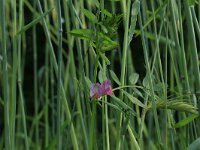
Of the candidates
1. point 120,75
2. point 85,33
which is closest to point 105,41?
point 85,33

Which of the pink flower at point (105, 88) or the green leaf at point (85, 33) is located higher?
the green leaf at point (85, 33)

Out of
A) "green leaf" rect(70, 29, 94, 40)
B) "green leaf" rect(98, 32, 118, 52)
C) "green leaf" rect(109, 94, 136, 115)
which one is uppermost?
"green leaf" rect(70, 29, 94, 40)

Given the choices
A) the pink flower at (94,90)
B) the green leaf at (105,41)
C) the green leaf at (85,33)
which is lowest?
the pink flower at (94,90)

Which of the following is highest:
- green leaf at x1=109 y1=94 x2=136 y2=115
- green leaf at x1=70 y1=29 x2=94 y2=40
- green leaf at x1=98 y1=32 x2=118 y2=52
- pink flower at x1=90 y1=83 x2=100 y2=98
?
green leaf at x1=70 y1=29 x2=94 y2=40

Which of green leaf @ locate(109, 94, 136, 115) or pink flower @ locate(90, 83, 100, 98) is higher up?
pink flower @ locate(90, 83, 100, 98)

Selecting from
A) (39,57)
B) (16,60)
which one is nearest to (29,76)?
(39,57)

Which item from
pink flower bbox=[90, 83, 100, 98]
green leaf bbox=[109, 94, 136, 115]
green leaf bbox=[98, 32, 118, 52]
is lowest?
green leaf bbox=[109, 94, 136, 115]

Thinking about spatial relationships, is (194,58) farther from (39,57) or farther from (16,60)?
(39,57)

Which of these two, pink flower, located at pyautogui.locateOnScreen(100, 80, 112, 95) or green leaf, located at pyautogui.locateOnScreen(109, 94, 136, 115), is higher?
pink flower, located at pyautogui.locateOnScreen(100, 80, 112, 95)

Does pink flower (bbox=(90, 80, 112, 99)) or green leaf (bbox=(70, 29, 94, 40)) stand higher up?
green leaf (bbox=(70, 29, 94, 40))
